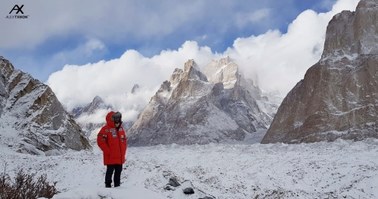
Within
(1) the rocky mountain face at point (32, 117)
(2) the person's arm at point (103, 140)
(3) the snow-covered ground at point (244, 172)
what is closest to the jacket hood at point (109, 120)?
(2) the person's arm at point (103, 140)

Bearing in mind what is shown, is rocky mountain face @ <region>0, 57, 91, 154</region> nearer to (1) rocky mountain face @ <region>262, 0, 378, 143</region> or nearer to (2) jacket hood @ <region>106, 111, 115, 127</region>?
(2) jacket hood @ <region>106, 111, 115, 127</region>

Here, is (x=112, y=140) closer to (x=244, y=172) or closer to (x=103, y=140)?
(x=103, y=140)

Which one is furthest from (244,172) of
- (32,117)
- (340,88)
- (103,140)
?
(340,88)

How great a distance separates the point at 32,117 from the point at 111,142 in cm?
3423

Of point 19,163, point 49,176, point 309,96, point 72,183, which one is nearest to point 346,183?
point 72,183

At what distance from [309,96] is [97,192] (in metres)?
123

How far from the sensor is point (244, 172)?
2791 centimetres

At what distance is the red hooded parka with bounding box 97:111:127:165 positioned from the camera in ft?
38.2

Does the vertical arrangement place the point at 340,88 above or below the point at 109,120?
above

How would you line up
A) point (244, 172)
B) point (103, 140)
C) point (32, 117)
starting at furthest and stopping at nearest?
point (32, 117) → point (244, 172) → point (103, 140)

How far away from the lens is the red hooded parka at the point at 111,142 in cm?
1165

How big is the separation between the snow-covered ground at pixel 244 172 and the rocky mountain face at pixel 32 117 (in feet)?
21.7

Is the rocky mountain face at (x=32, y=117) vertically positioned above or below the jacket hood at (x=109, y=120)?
above

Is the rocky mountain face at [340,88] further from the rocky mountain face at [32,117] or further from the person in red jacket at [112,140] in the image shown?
the person in red jacket at [112,140]
